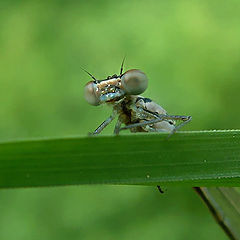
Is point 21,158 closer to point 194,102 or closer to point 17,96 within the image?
point 194,102

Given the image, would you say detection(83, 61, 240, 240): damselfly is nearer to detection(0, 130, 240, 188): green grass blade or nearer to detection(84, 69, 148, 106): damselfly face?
detection(84, 69, 148, 106): damselfly face

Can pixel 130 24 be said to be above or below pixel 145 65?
above

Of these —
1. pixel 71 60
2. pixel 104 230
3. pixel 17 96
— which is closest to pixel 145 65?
pixel 71 60

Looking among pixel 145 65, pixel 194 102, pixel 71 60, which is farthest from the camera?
pixel 71 60

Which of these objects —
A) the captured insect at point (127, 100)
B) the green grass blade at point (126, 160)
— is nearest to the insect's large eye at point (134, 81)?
the captured insect at point (127, 100)

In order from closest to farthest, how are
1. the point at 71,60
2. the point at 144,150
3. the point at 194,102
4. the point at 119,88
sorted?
the point at 144,150 < the point at 119,88 < the point at 194,102 < the point at 71,60

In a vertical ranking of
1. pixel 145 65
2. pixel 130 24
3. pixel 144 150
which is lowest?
pixel 144 150

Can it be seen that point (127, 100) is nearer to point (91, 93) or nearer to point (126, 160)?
point (91, 93)

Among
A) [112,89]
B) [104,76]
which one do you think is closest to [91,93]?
[112,89]

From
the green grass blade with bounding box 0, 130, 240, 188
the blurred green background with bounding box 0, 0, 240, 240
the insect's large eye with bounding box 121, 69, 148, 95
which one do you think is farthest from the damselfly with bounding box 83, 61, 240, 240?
Answer: the blurred green background with bounding box 0, 0, 240, 240
